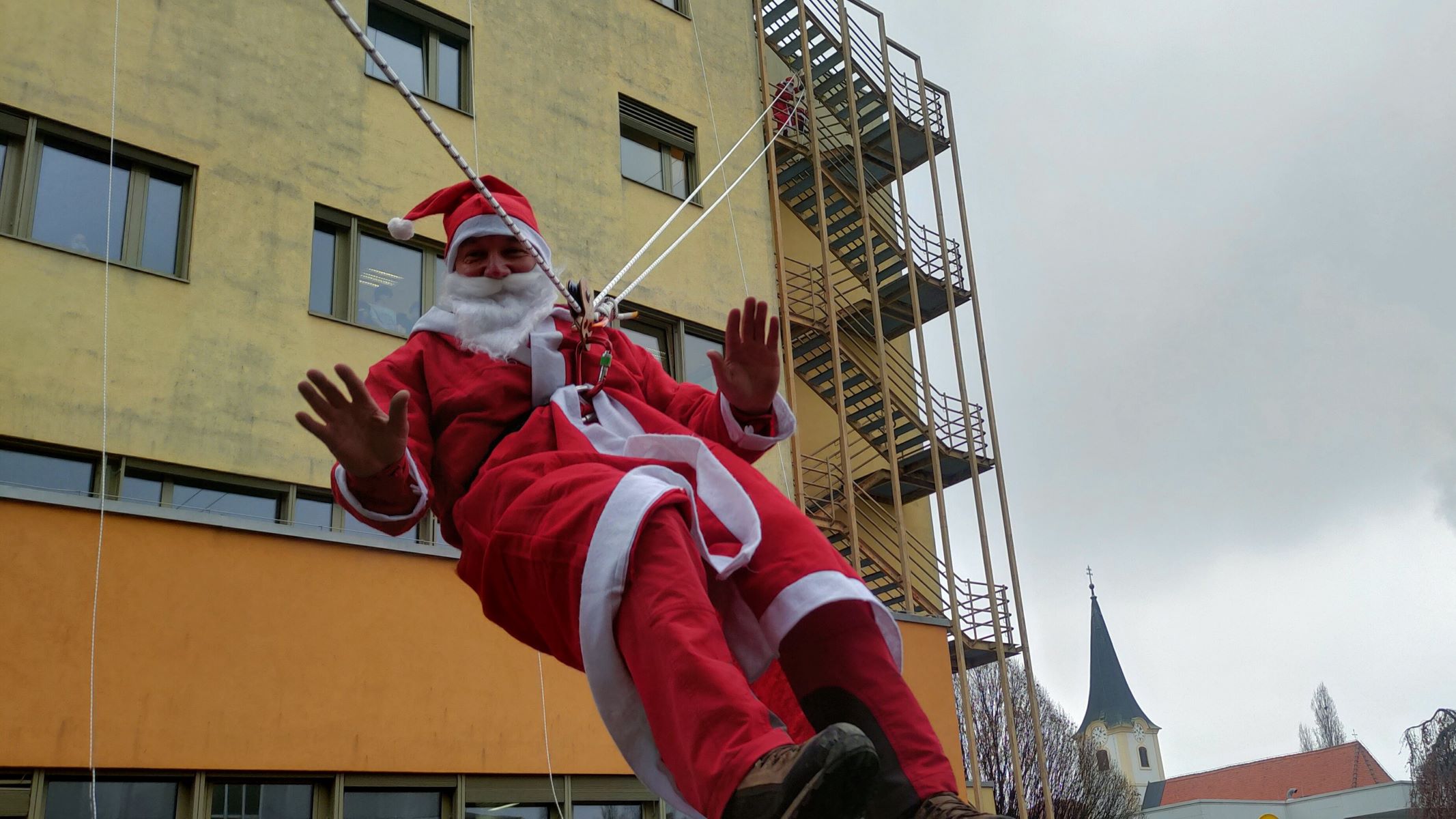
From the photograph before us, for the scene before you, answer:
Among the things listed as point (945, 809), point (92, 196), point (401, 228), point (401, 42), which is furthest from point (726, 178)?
point (945, 809)

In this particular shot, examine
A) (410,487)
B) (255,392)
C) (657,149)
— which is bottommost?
(410,487)

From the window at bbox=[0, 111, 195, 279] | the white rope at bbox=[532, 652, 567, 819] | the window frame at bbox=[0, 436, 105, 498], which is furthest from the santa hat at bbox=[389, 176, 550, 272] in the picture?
the window at bbox=[0, 111, 195, 279]

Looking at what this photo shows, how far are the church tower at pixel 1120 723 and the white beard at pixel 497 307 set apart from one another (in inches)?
2874

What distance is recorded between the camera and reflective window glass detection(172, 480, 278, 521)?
8.23 m

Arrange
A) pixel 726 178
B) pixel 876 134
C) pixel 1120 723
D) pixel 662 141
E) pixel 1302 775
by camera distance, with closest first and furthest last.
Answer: pixel 662 141 < pixel 726 178 < pixel 876 134 < pixel 1302 775 < pixel 1120 723

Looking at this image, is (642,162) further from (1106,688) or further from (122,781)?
(1106,688)

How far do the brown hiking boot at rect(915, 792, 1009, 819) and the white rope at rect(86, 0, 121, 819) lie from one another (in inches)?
218

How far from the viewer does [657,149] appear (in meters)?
12.7

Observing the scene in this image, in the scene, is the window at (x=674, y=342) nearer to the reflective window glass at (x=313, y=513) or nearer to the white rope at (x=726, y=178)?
the white rope at (x=726, y=178)

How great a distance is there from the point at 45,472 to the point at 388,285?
2926 millimetres

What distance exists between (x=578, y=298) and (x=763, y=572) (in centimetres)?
108

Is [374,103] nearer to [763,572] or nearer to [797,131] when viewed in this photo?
[797,131]

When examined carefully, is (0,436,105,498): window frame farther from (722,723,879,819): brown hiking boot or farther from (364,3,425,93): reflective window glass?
(722,723,879,819): brown hiking boot

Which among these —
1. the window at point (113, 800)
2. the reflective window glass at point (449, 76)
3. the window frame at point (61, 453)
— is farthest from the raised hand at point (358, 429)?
the reflective window glass at point (449, 76)
